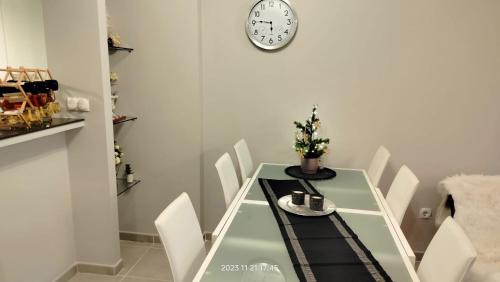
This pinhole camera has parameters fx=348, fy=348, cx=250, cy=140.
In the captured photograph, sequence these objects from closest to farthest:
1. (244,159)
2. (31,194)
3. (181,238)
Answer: (181,238), (31,194), (244,159)

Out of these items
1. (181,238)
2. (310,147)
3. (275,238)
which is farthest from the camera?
(310,147)

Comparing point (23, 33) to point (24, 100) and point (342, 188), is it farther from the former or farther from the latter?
point (342, 188)

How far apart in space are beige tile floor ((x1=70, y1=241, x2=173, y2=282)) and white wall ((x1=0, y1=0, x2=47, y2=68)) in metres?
1.58

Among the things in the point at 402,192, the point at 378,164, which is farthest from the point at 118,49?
the point at 402,192

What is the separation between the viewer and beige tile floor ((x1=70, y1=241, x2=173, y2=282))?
8.52ft

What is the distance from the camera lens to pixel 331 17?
8.87ft

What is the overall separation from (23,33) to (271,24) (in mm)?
1721

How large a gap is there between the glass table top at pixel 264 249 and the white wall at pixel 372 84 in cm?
112

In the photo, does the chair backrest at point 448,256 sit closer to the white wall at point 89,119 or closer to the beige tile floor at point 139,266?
the beige tile floor at point 139,266

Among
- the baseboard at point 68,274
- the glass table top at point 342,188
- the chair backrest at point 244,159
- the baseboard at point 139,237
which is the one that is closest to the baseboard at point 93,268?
the baseboard at point 68,274

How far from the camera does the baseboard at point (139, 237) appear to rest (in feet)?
10.3

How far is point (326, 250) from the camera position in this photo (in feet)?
4.98

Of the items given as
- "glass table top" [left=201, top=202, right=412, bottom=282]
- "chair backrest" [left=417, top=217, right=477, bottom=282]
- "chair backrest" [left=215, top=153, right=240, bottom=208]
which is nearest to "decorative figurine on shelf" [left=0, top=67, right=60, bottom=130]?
"chair backrest" [left=215, top=153, right=240, bottom=208]

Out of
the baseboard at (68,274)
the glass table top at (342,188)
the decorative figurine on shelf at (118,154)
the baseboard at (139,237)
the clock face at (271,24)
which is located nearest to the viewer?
the glass table top at (342,188)
